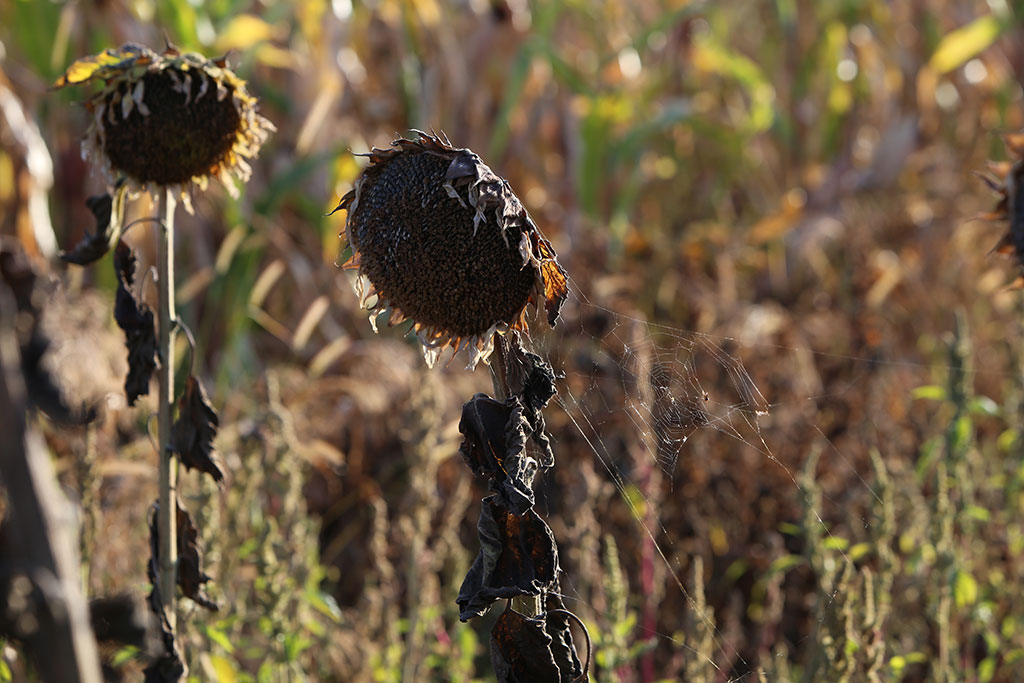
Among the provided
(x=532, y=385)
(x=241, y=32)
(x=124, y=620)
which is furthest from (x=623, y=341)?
(x=241, y=32)

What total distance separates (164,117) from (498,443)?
557mm

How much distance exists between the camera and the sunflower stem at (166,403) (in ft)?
4.07

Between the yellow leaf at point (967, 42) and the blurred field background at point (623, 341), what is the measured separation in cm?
1

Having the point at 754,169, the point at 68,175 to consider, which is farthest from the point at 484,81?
the point at 68,175

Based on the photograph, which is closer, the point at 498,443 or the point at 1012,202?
the point at 498,443

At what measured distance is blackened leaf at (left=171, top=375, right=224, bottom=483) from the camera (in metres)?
1.27

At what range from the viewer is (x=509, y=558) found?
1024 mm

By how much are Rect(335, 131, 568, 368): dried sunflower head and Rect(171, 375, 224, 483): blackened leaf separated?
318mm

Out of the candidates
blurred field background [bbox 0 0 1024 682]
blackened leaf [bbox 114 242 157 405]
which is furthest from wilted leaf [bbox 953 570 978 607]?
blackened leaf [bbox 114 242 157 405]

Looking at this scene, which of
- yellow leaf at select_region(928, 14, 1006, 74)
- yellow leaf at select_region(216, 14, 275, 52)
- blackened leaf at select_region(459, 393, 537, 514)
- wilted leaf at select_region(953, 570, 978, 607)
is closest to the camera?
blackened leaf at select_region(459, 393, 537, 514)

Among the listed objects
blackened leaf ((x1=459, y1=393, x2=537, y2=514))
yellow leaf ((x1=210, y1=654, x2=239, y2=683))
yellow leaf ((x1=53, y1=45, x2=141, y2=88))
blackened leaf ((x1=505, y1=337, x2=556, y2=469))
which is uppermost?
yellow leaf ((x1=53, y1=45, x2=141, y2=88))

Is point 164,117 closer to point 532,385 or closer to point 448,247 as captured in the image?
point 448,247

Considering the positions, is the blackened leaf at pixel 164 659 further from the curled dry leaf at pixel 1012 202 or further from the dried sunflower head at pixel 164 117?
the curled dry leaf at pixel 1012 202

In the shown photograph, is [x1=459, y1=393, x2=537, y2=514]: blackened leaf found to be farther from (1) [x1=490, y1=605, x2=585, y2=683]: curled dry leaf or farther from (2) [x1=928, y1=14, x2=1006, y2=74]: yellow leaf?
(2) [x1=928, y1=14, x2=1006, y2=74]: yellow leaf
